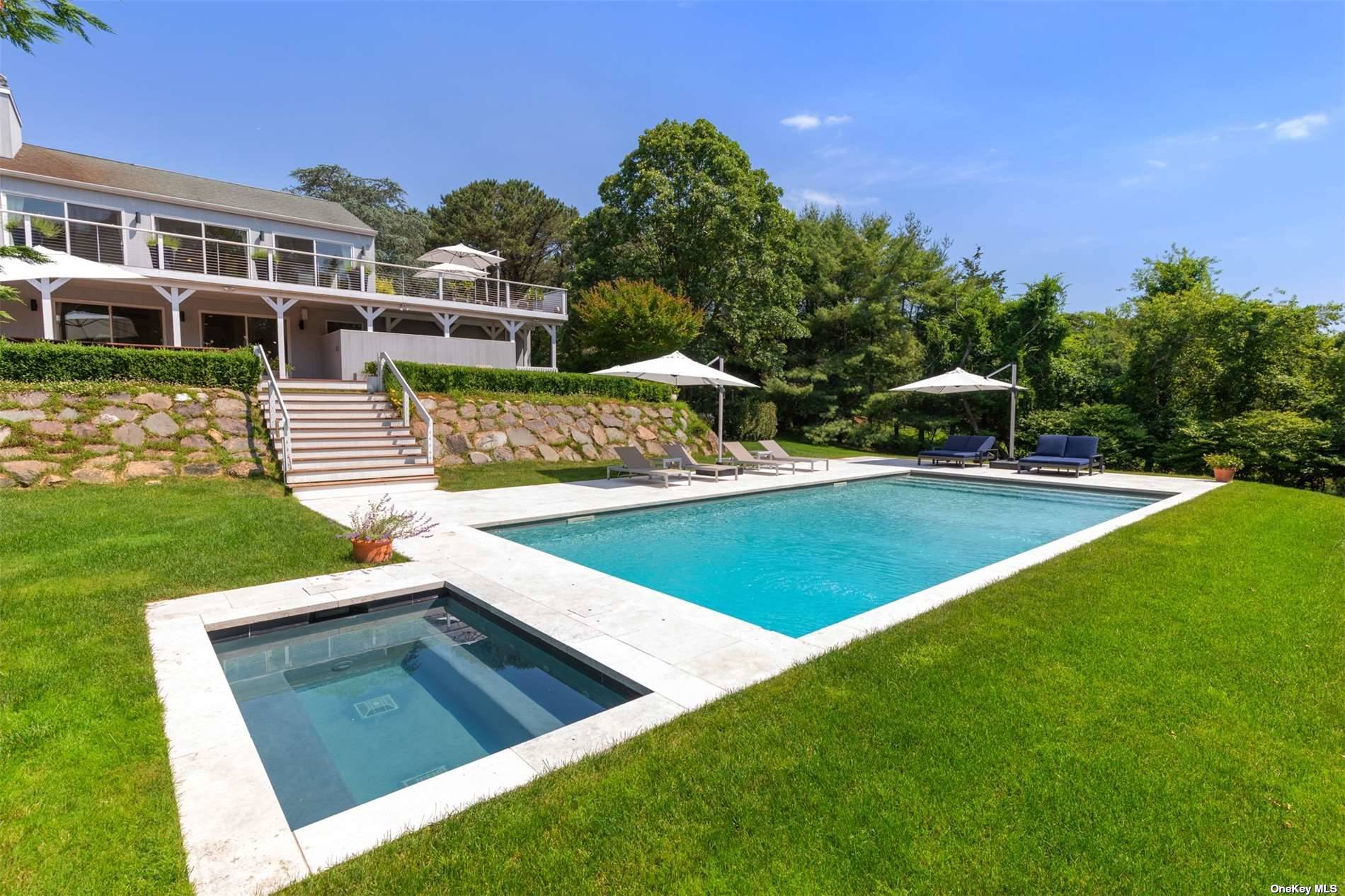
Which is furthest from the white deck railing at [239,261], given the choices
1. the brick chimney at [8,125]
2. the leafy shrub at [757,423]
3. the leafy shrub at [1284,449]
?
the leafy shrub at [1284,449]

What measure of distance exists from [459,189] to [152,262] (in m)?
21.4

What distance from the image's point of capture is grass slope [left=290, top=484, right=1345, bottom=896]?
6.99ft

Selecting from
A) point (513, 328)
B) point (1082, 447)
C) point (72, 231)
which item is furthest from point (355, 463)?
point (1082, 447)

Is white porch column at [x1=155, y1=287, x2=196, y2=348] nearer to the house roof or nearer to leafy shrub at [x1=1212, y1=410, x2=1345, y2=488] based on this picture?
the house roof

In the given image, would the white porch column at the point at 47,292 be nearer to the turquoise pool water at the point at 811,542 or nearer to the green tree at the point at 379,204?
the turquoise pool water at the point at 811,542

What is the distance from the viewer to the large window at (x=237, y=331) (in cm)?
1920

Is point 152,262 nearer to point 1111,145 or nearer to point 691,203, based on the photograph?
point 691,203

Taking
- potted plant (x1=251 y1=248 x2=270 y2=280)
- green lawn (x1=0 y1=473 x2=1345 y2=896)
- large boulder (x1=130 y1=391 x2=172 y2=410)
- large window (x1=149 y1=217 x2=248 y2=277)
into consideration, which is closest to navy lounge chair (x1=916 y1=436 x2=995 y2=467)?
green lawn (x1=0 y1=473 x2=1345 y2=896)

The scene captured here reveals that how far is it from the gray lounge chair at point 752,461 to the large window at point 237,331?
47.1 feet

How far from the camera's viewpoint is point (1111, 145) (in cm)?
1317

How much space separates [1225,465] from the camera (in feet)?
45.2

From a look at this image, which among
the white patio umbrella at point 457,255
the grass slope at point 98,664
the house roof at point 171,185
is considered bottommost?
the grass slope at point 98,664

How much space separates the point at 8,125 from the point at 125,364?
1247cm

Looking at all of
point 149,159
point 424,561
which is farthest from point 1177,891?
point 149,159
